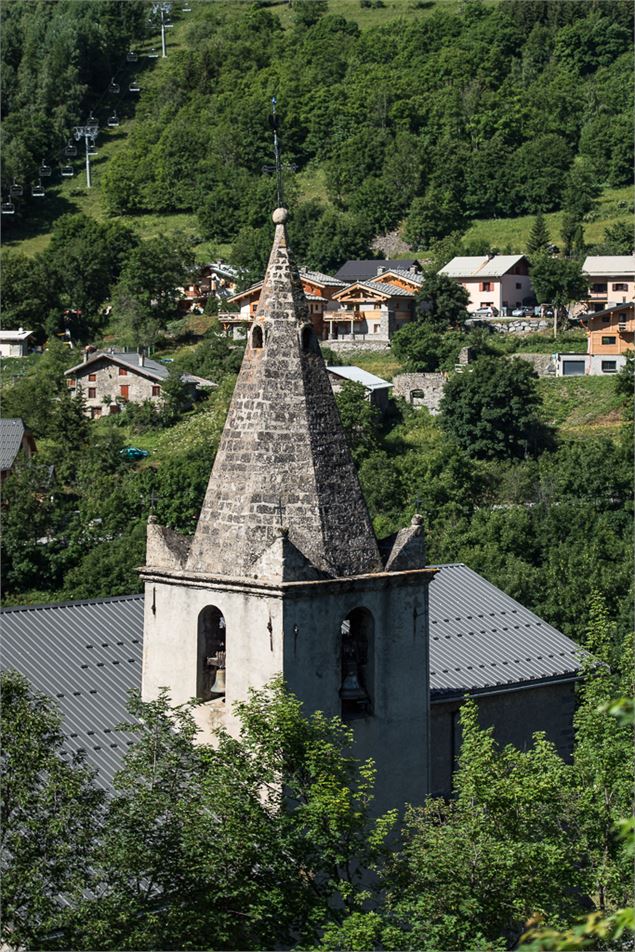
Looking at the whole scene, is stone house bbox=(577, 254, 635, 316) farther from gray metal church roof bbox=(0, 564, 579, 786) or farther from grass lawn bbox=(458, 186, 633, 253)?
gray metal church roof bbox=(0, 564, 579, 786)

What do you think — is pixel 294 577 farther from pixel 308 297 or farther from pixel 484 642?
pixel 308 297

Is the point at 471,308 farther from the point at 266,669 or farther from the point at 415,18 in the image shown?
the point at 266,669

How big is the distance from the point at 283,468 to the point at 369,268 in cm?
9200

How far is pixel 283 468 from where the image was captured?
24.9m

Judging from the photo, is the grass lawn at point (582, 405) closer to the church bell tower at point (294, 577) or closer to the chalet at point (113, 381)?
the chalet at point (113, 381)

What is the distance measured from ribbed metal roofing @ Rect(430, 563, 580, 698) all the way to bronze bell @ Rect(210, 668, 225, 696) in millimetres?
5820

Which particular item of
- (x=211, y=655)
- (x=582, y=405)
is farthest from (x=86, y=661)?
(x=582, y=405)

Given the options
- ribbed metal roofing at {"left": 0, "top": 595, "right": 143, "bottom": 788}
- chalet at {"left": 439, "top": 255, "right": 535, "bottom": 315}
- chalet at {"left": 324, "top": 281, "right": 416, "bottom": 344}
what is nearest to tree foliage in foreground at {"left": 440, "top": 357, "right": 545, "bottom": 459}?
chalet at {"left": 324, "top": 281, "right": 416, "bottom": 344}

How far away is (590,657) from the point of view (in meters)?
28.4

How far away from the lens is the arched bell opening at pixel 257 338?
83.6 ft

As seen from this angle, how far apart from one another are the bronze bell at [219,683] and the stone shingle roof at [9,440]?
5378 cm

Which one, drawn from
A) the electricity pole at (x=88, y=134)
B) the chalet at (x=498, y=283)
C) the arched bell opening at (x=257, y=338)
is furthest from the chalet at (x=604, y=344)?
the arched bell opening at (x=257, y=338)

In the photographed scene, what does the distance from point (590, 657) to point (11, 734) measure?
10257 millimetres

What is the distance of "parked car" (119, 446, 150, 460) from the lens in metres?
82.1
